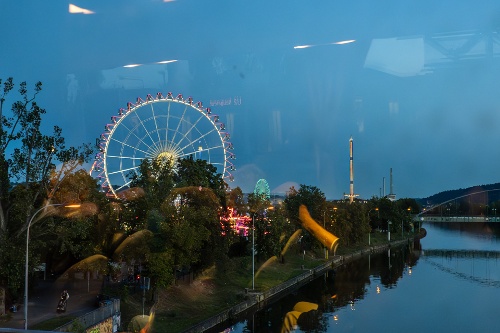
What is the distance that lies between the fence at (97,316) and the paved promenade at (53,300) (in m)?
1.25

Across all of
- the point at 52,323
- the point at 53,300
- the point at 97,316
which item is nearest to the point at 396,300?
the point at 53,300

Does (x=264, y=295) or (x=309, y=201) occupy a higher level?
(x=309, y=201)

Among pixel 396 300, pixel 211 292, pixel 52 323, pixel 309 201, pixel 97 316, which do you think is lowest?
pixel 396 300

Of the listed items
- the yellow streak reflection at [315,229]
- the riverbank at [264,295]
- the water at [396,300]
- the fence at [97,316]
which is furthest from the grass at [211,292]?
the yellow streak reflection at [315,229]

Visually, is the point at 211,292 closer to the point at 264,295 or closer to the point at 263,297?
the point at 263,297

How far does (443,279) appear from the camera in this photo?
5025 centimetres

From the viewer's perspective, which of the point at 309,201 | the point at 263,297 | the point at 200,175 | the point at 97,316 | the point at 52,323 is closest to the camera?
the point at 52,323

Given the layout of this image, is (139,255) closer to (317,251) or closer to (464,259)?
(317,251)

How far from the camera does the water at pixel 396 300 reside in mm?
30812

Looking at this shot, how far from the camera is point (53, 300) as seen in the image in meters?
26.2

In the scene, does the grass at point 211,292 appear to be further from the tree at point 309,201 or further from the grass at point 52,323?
the tree at point 309,201

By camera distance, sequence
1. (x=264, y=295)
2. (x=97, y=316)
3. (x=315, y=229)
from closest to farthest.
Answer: (x=97, y=316), (x=264, y=295), (x=315, y=229)

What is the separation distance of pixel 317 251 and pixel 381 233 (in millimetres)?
38384

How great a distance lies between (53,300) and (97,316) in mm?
5914
